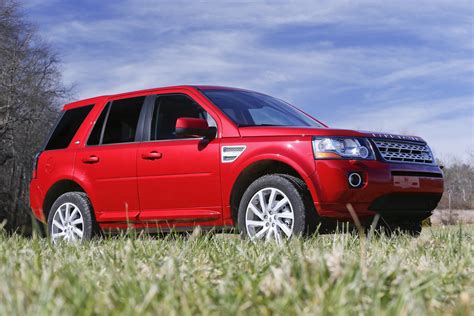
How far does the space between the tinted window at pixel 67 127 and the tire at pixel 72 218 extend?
0.75m

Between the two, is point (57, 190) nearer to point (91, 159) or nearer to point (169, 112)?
point (91, 159)

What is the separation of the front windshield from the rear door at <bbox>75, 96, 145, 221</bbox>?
1017 mm

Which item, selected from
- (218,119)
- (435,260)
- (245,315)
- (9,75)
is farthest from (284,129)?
(9,75)

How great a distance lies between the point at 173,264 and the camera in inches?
119

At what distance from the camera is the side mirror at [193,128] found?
21.6 feet

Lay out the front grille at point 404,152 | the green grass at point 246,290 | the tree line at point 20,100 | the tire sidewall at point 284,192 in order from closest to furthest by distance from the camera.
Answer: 1. the green grass at point 246,290
2. the tire sidewall at point 284,192
3. the front grille at point 404,152
4. the tree line at point 20,100

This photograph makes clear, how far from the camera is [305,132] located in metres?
6.34

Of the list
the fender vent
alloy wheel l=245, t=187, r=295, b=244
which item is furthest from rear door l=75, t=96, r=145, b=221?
alloy wheel l=245, t=187, r=295, b=244

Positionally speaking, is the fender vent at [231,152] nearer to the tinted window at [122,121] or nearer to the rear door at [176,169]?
the rear door at [176,169]

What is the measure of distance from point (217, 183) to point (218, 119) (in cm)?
68

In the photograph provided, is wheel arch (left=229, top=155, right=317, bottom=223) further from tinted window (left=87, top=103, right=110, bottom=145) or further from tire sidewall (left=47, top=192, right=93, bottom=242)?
tinted window (left=87, top=103, right=110, bottom=145)

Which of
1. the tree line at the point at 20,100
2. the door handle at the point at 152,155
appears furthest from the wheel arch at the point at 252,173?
the tree line at the point at 20,100

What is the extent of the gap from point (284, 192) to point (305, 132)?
24.3 inches

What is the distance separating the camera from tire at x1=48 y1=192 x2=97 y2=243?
783cm
